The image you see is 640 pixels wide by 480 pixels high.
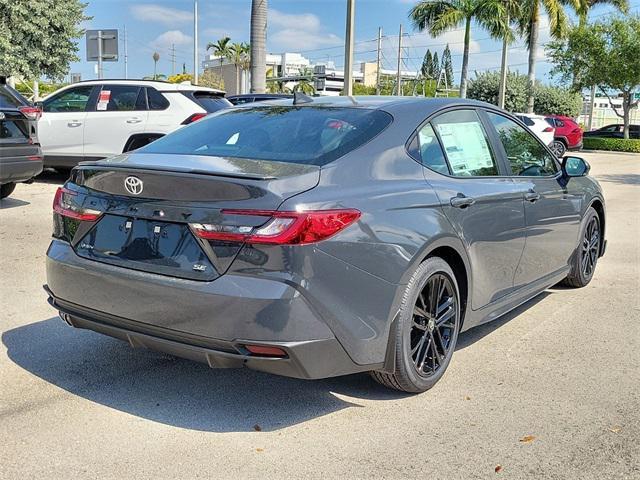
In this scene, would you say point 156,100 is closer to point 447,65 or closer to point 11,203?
point 11,203

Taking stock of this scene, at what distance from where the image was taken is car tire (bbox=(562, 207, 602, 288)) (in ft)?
19.1

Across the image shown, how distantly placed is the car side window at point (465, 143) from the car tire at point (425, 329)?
2.41ft

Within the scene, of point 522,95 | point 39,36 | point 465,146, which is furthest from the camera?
point 522,95

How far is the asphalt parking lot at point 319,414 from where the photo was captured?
3.04 meters

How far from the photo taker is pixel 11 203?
32.6 ft

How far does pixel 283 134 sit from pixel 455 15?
32.6 m

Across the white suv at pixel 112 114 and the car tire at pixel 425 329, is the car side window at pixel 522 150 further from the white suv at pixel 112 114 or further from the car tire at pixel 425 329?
the white suv at pixel 112 114

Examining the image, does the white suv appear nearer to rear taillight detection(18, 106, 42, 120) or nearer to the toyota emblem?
rear taillight detection(18, 106, 42, 120)

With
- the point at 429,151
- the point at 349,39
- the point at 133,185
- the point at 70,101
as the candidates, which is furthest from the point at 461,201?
the point at 349,39

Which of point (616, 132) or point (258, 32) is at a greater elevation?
point (258, 32)

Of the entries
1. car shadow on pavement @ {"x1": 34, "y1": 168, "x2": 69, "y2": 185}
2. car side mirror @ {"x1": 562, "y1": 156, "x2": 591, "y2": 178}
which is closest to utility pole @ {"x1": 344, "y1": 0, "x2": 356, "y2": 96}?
car shadow on pavement @ {"x1": 34, "y1": 168, "x2": 69, "y2": 185}

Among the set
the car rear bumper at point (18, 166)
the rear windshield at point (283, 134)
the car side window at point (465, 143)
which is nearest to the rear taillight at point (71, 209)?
the rear windshield at point (283, 134)

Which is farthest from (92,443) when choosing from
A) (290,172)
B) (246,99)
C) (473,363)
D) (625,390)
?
(246,99)

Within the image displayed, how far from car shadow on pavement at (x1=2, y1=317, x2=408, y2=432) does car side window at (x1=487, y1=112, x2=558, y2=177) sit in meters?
1.93
